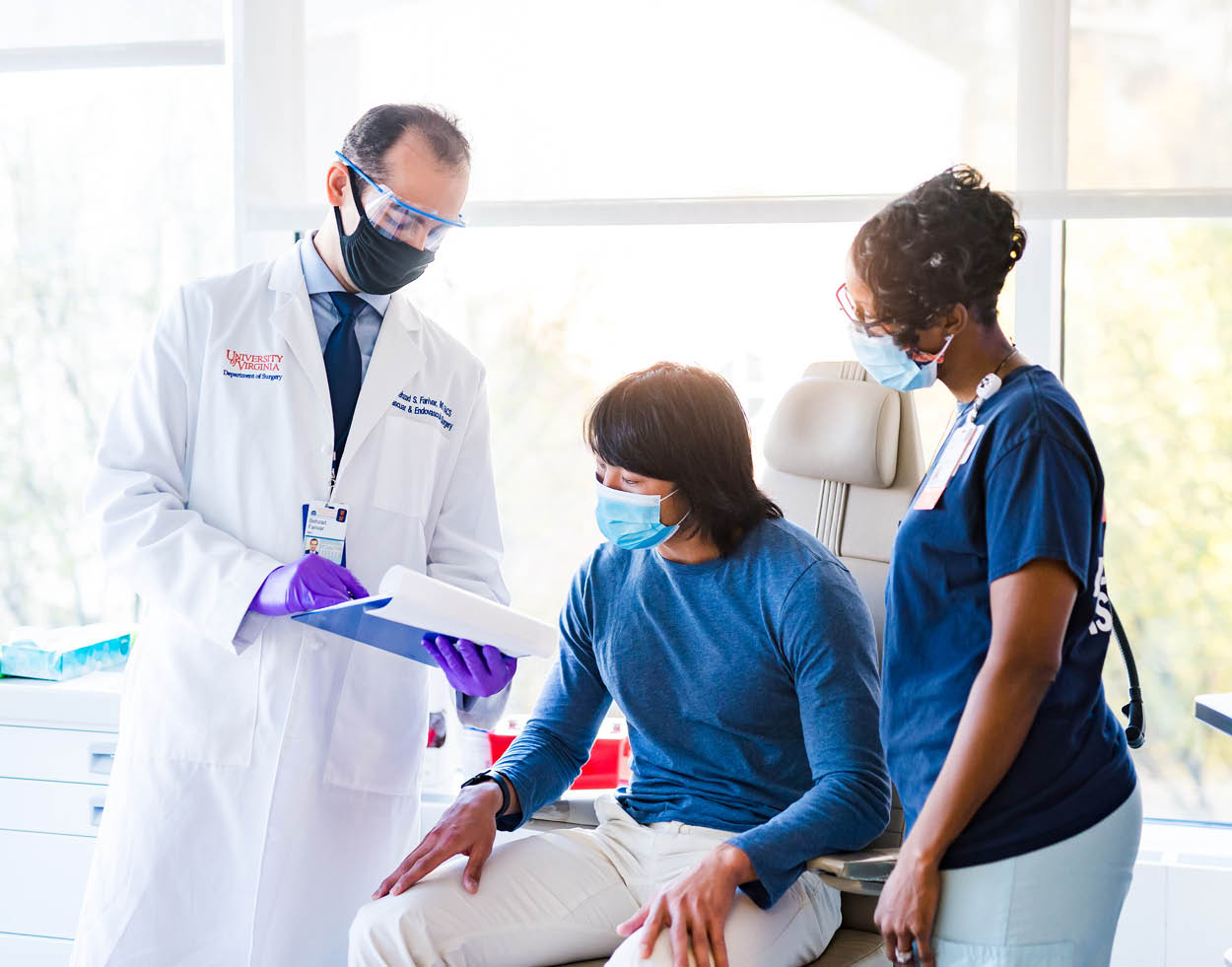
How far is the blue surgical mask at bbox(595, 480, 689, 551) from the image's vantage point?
1.58 m

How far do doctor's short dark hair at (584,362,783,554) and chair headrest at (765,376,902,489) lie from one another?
0.65ft

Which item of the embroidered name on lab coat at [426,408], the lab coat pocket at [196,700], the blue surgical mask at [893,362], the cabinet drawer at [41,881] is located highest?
the blue surgical mask at [893,362]

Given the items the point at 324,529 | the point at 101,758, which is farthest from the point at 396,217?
the point at 101,758

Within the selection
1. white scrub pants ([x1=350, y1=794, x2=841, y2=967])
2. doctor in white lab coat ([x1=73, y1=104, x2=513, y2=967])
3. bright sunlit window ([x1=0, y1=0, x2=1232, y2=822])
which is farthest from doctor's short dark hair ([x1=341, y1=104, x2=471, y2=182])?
white scrub pants ([x1=350, y1=794, x2=841, y2=967])

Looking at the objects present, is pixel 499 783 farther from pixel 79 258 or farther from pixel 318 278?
pixel 79 258

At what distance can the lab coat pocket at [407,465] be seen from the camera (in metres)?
1.70

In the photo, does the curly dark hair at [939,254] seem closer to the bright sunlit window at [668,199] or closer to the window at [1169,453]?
the bright sunlit window at [668,199]

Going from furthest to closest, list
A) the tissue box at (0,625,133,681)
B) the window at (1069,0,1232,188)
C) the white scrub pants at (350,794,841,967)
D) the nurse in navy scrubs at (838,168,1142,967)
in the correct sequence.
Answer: the tissue box at (0,625,133,681), the window at (1069,0,1232,188), the white scrub pants at (350,794,841,967), the nurse in navy scrubs at (838,168,1142,967)

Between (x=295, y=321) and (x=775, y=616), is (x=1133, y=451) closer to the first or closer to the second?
(x=775, y=616)

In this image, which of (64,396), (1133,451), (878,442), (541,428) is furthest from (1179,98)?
(64,396)

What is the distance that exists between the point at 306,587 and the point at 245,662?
0.71ft

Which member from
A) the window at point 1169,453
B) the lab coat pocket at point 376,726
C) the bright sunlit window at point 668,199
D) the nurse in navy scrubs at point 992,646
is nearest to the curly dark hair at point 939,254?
the nurse in navy scrubs at point 992,646

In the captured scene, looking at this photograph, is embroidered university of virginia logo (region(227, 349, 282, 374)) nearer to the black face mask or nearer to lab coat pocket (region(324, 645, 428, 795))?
the black face mask

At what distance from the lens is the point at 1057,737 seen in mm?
1112
